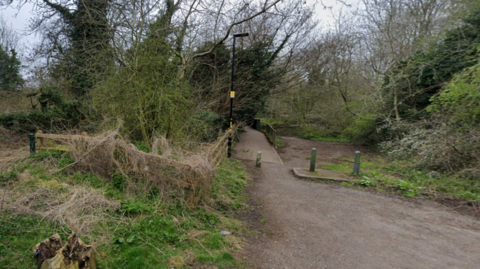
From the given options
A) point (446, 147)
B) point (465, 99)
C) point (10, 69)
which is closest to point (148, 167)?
point (446, 147)

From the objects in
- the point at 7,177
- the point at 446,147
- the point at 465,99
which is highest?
the point at 465,99

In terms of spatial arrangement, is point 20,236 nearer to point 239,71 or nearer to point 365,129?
point 239,71

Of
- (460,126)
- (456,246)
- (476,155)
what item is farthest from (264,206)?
(460,126)

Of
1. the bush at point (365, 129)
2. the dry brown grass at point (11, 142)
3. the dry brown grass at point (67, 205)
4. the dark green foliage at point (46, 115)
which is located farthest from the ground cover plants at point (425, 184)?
the dark green foliage at point (46, 115)

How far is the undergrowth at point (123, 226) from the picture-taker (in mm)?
3279

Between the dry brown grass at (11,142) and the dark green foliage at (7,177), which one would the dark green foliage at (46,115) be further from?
the dark green foliage at (7,177)

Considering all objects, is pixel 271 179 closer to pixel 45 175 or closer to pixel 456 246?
pixel 456 246

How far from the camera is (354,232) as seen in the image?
5094 millimetres

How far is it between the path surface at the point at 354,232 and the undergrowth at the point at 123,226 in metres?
0.70

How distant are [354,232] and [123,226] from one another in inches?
158

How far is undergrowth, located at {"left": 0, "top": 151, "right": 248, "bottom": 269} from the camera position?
328 centimetres

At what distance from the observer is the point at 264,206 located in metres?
6.46

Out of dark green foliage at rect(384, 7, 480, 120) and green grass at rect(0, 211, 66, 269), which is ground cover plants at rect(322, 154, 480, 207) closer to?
dark green foliage at rect(384, 7, 480, 120)

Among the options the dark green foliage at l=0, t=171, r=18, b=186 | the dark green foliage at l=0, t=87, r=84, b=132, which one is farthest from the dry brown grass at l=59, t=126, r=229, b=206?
the dark green foliage at l=0, t=87, r=84, b=132
